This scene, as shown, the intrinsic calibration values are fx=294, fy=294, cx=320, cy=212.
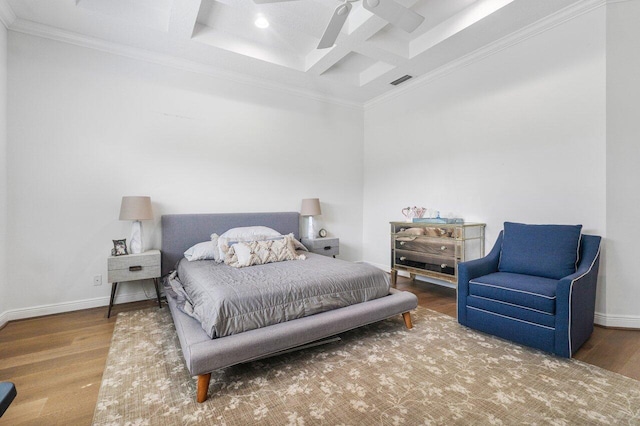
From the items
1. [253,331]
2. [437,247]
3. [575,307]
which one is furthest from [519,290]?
[253,331]

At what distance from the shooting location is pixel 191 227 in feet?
12.8

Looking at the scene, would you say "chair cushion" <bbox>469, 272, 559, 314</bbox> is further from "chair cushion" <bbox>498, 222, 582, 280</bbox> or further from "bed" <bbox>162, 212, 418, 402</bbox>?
"bed" <bbox>162, 212, 418, 402</bbox>

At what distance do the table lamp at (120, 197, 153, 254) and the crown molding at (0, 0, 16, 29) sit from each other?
6.62 feet

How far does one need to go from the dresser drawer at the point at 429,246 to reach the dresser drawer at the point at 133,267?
10.6 ft

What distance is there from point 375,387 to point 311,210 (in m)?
3.08

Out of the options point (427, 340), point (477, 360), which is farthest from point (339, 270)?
point (477, 360)

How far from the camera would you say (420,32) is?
368 cm

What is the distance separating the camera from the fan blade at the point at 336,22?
2.41 metres

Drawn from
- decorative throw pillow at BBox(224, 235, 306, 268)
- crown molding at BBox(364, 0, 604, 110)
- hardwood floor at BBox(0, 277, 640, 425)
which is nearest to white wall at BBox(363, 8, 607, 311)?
crown molding at BBox(364, 0, 604, 110)

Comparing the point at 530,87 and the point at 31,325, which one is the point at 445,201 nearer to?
the point at 530,87

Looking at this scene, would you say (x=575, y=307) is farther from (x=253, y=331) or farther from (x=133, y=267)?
(x=133, y=267)

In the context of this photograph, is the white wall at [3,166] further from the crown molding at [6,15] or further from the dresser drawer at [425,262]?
the dresser drawer at [425,262]

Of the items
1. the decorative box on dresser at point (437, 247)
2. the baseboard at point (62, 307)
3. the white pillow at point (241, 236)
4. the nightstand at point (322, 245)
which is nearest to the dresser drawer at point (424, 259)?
the decorative box on dresser at point (437, 247)

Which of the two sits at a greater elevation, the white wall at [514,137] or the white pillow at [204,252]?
the white wall at [514,137]
